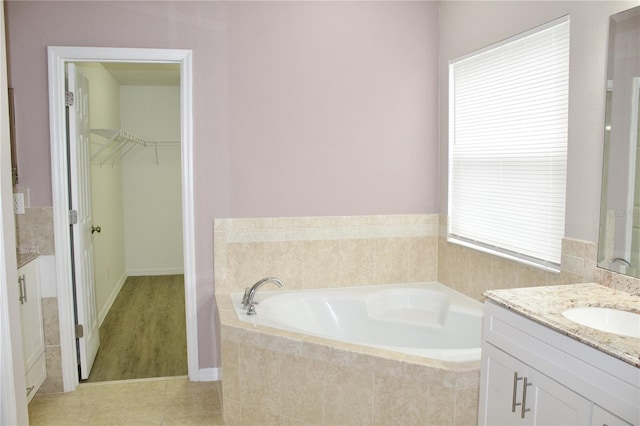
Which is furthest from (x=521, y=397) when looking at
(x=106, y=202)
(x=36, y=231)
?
(x=106, y=202)

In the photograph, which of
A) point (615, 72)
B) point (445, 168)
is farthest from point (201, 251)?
point (615, 72)

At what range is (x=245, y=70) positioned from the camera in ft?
11.2

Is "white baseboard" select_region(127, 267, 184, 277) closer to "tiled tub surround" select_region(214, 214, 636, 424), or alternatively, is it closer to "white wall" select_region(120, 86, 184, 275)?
"white wall" select_region(120, 86, 184, 275)

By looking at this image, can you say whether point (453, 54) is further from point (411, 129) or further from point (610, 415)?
point (610, 415)

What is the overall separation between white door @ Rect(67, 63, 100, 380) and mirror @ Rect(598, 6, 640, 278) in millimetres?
2933

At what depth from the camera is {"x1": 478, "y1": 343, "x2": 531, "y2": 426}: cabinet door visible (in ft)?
6.50

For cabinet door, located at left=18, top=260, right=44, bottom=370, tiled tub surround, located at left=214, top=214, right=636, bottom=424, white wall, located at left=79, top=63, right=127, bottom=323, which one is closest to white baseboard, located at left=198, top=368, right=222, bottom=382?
tiled tub surround, located at left=214, top=214, right=636, bottom=424

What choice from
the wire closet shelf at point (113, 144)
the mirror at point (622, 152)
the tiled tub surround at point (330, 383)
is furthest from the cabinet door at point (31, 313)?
the mirror at point (622, 152)

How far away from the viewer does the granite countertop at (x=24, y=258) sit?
2932 mm

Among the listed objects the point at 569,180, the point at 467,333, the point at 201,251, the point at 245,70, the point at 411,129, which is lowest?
the point at 467,333

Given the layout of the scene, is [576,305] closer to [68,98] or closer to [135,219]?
[68,98]

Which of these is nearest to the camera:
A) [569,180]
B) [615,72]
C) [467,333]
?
[615,72]

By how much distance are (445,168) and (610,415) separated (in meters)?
2.31

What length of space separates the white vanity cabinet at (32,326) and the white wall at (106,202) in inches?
45.1
